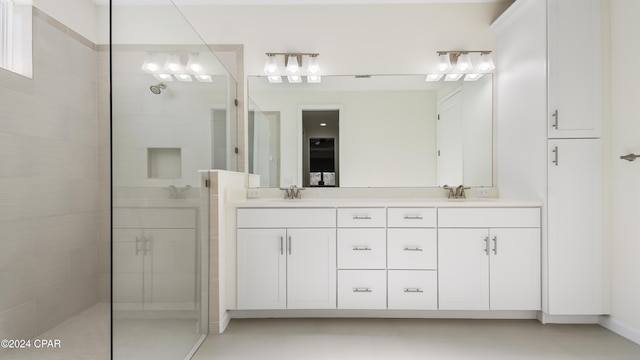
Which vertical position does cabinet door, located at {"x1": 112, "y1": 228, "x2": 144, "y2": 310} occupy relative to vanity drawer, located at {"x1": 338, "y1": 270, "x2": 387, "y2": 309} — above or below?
above

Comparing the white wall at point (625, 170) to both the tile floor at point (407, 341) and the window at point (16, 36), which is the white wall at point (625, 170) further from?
the window at point (16, 36)

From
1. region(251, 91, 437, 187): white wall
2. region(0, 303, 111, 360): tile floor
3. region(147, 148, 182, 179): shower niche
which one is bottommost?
region(0, 303, 111, 360): tile floor

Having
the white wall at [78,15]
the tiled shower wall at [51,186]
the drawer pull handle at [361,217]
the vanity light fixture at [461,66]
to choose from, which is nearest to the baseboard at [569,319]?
the drawer pull handle at [361,217]

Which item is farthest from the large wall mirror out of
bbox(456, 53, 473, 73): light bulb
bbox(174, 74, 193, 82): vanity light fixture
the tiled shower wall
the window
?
the window

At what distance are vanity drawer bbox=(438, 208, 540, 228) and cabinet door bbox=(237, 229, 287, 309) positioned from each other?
3.65 ft

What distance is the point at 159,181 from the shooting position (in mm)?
1454

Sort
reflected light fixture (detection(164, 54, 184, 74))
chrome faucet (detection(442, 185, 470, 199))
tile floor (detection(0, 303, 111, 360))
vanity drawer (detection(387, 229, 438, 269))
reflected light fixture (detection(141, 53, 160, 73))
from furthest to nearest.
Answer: chrome faucet (detection(442, 185, 470, 199)) → vanity drawer (detection(387, 229, 438, 269)) → reflected light fixture (detection(164, 54, 184, 74)) → reflected light fixture (detection(141, 53, 160, 73)) → tile floor (detection(0, 303, 111, 360))

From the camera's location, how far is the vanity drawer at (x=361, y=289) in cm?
223

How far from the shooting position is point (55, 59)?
3.85ft

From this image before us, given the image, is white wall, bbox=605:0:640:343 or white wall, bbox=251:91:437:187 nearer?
white wall, bbox=605:0:640:343

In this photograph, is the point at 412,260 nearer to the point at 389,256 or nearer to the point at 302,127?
the point at 389,256

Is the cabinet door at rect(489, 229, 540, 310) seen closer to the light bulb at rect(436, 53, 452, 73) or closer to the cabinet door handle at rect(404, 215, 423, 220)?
the cabinet door handle at rect(404, 215, 423, 220)

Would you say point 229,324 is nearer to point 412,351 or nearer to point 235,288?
point 235,288

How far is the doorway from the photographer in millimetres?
2822
